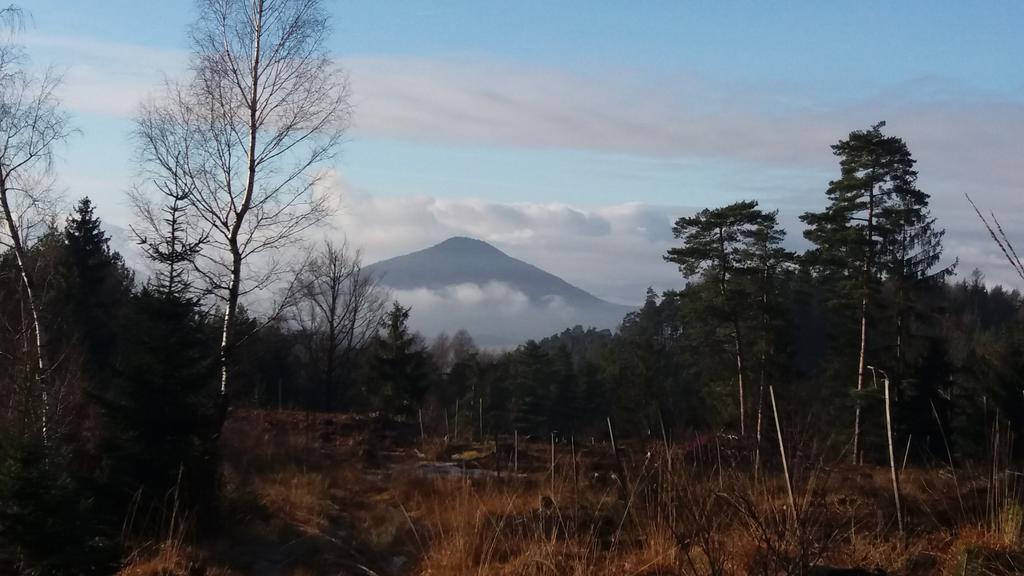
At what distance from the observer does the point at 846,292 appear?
1151 inches

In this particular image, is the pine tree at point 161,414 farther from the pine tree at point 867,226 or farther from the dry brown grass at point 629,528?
the pine tree at point 867,226

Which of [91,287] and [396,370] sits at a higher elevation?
[91,287]

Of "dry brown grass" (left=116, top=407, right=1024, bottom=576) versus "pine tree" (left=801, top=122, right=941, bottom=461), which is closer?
"dry brown grass" (left=116, top=407, right=1024, bottom=576)

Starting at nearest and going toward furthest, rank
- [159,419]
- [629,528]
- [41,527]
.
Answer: [629,528] < [41,527] < [159,419]

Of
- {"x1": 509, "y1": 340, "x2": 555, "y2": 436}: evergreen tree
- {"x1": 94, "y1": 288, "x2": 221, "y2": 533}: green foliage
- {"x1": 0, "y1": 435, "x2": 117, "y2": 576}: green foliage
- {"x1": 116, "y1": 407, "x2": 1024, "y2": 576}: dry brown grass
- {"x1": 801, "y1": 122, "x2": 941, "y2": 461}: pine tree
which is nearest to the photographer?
{"x1": 116, "y1": 407, "x2": 1024, "y2": 576}: dry brown grass

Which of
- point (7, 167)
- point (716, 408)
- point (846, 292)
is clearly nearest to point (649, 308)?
point (716, 408)

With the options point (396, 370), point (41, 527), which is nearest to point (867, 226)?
point (396, 370)

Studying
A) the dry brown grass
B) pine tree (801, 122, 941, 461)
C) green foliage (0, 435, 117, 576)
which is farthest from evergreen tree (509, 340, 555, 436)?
green foliage (0, 435, 117, 576)

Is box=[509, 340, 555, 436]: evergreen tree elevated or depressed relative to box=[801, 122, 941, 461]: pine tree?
depressed

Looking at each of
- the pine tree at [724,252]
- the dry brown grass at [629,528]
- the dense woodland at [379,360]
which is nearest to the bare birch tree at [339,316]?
the dense woodland at [379,360]

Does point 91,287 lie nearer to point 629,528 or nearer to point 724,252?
point 724,252

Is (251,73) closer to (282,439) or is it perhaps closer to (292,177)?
(292,177)

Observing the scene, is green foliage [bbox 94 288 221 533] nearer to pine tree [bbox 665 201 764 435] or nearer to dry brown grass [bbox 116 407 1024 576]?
dry brown grass [bbox 116 407 1024 576]

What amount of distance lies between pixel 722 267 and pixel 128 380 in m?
24.5
